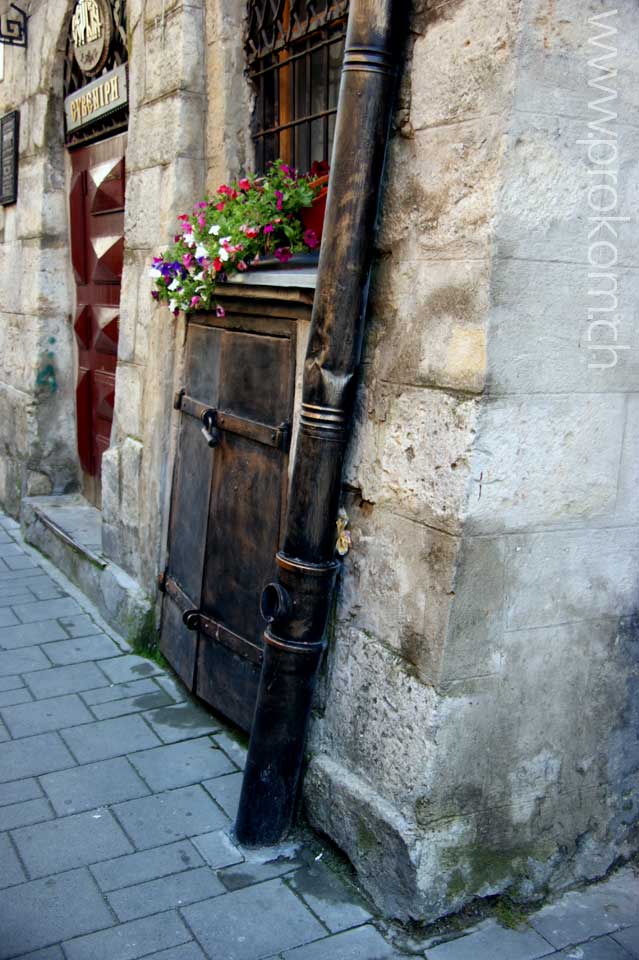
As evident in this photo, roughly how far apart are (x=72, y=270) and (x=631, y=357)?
4.84 m

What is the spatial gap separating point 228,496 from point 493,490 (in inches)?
57.5

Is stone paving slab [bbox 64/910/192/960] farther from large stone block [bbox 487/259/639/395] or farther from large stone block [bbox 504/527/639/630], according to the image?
large stone block [bbox 487/259/639/395]

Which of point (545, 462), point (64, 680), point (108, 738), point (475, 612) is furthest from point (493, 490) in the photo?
point (64, 680)

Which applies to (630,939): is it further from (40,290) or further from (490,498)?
(40,290)

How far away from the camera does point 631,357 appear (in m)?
2.71

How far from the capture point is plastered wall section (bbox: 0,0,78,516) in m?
6.38

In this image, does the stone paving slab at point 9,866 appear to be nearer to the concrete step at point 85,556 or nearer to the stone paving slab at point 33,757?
the stone paving slab at point 33,757

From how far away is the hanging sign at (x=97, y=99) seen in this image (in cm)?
526

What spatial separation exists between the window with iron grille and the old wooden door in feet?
2.73

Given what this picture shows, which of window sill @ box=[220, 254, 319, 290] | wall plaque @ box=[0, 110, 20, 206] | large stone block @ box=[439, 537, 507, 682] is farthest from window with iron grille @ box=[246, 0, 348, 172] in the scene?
wall plaque @ box=[0, 110, 20, 206]

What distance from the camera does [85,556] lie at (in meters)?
5.41

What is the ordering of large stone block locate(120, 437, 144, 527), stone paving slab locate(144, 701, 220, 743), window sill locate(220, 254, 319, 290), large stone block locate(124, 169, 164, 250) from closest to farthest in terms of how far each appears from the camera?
1. window sill locate(220, 254, 319, 290)
2. stone paving slab locate(144, 701, 220, 743)
3. large stone block locate(124, 169, 164, 250)
4. large stone block locate(120, 437, 144, 527)

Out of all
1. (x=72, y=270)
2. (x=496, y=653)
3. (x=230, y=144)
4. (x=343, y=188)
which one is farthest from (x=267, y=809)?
(x=72, y=270)

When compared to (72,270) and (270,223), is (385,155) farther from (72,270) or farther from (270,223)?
(72,270)
